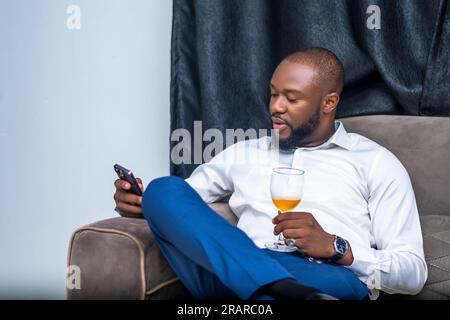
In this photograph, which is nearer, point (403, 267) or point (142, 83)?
point (403, 267)

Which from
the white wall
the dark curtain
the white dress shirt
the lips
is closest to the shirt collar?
the white dress shirt

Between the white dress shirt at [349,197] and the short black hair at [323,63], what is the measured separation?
0.48 ft

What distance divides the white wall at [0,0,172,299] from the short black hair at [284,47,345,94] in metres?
0.65

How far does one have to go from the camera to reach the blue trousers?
1.37 meters

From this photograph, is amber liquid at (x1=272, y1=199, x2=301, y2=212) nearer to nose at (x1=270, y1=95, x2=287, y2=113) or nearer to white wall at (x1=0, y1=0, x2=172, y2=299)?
nose at (x1=270, y1=95, x2=287, y2=113)

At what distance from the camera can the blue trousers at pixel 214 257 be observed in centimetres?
137

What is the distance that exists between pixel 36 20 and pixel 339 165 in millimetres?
1276

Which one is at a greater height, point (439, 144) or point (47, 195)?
point (439, 144)

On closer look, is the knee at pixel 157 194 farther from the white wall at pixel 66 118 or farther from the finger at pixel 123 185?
the white wall at pixel 66 118

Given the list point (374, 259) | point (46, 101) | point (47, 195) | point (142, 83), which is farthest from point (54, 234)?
point (374, 259)

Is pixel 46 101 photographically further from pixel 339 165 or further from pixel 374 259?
pixel 374 259

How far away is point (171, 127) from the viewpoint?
231 cm
